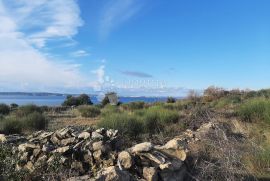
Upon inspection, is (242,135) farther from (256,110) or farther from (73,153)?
(73,153)

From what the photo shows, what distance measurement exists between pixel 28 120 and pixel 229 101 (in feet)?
53.9

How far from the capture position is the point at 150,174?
26.2ft

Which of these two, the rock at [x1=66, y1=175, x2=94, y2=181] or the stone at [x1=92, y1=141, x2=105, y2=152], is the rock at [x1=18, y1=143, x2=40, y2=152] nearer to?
the stone at [x1=92, y1=141, x2=105, y2=152]

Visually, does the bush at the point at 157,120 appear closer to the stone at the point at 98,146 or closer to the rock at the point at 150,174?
the stone at the point at 98,146

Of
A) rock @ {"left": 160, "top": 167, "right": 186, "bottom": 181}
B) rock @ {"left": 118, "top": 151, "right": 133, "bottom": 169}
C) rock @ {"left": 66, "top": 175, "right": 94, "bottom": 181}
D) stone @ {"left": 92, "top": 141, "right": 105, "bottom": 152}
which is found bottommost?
rock @ {"left": 160, "top": 167, "right": 186, "bottom": 181}

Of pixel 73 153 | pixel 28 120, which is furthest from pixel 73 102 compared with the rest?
pixel 73 153

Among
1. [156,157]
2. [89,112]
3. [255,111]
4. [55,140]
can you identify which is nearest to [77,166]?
[156,157]

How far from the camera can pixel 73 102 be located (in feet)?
152

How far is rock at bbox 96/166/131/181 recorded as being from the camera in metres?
7.33

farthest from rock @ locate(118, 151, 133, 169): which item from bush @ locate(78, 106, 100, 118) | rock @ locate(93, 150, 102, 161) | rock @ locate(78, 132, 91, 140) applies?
bush @ locate(78, 106, 100, 118)

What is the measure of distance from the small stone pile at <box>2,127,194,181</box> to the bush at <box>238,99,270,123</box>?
915cm

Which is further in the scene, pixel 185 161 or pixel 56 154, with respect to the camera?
pixel 185 161

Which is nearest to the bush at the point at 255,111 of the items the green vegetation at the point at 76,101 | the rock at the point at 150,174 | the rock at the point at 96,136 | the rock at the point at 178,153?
the rock at the point at 178,153

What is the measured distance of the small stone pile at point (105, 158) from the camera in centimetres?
802
